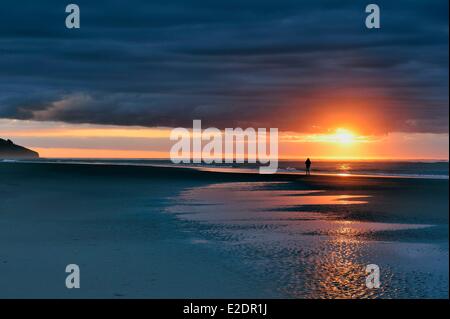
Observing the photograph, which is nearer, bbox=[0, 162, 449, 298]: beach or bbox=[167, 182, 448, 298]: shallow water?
bbox=[0, 162, 449, 298]: beach

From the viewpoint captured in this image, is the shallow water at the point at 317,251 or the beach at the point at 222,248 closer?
the beach at the point at 222,248

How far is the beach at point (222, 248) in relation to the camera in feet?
49.6

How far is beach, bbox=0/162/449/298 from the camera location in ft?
49.6

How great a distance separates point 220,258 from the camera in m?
18.5

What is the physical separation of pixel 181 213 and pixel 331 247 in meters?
11.0

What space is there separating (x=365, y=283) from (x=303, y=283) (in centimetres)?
156

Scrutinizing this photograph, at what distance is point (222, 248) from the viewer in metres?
20.1

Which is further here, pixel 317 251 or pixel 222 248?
pixel 222 248
